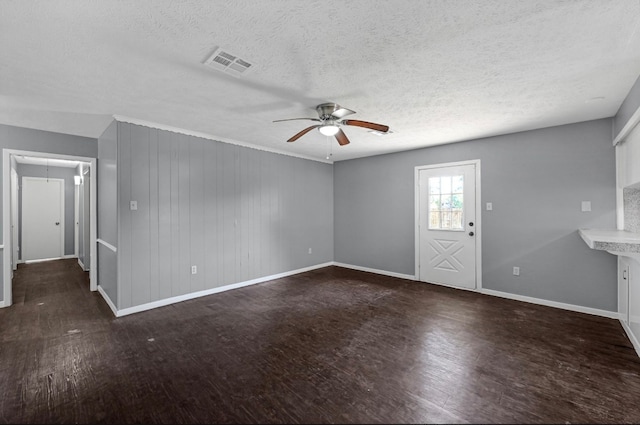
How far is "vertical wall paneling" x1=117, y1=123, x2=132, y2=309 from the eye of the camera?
347cm

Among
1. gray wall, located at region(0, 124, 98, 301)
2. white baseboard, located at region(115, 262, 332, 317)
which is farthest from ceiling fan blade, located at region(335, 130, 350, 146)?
gray wall, located at region(0, 124, 98, 301)

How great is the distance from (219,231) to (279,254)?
134cm

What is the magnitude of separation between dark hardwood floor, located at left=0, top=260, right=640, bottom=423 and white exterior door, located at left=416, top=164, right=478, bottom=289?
0.76m

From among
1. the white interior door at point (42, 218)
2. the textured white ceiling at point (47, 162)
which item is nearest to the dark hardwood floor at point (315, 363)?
the textured white ceiling at point (47, 162)

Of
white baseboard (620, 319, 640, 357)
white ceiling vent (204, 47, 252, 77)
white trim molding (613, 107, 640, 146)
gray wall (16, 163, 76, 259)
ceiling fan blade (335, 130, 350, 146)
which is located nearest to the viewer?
white ceiling vent (204, 47, 252, 77)

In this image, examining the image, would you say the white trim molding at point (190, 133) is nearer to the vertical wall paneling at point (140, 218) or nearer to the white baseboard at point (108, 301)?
the vertical wall paneling at point (140, 218)

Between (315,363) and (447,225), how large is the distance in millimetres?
3464

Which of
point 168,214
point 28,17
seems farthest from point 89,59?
point 168,214

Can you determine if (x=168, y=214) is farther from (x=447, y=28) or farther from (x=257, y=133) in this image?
(x=447, y=28)

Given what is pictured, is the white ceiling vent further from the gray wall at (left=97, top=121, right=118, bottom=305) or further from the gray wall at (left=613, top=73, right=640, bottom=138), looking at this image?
the gray wall at (left=613, top=73, right=640, bottom=138)

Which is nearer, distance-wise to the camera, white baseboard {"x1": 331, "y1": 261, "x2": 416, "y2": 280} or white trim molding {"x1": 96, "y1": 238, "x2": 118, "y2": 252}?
white trim molding {"x1": 96, "y1": 238, "x2": 118, "y2": 252}

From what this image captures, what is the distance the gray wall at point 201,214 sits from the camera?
11.7 feet

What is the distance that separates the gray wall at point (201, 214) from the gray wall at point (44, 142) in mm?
1572

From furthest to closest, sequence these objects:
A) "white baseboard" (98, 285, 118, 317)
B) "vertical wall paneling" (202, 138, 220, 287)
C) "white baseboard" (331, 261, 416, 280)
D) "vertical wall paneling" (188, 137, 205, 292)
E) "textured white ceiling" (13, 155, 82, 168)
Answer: "textured white ceiling" (13, 155, 82, 168) < "white baseboard" (331, 261, 416, 280) < "vertical wall paneling" (202, 138, 220, 287) < "vertical wall paneling" (188, 137, 205, 292) < "white baseboard" (98, 285, 118, 317)
